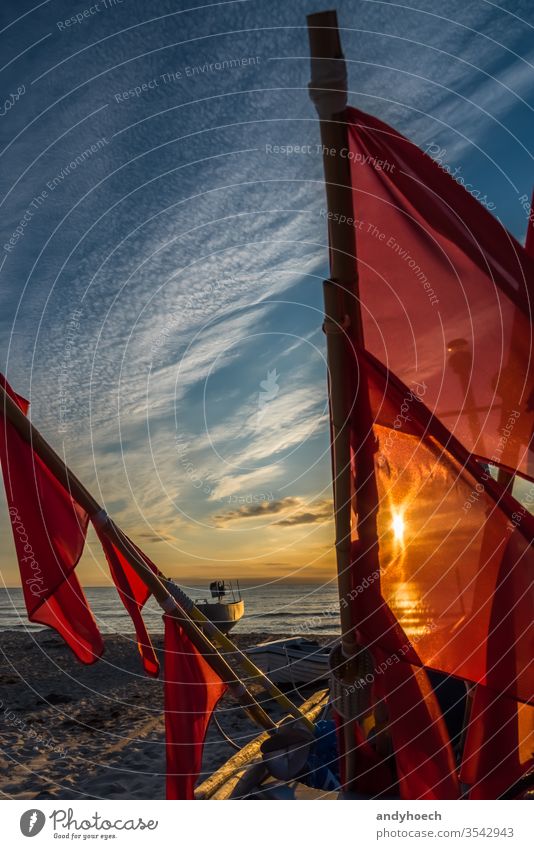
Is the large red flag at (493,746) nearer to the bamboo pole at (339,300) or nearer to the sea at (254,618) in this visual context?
the bamboo pole at (339,300)

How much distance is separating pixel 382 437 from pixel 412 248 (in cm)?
132

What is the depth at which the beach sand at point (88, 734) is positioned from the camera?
8663 mm

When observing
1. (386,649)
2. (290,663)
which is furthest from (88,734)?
(386,649)

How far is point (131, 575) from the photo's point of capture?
5.24 metres

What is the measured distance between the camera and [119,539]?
15.7ft

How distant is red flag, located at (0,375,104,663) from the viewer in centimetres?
448

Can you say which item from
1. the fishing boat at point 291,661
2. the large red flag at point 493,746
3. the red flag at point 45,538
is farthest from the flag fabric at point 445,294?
the fishing boat at point 291,661

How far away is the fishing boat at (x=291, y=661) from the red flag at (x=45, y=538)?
11068 millimetres

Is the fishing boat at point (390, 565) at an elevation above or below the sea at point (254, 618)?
below

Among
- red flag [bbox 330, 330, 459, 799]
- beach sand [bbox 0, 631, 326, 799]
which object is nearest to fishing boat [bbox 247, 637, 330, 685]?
beach sand [bbox 0, 631, 326, 799]

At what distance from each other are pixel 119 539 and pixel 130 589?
0.57 meters

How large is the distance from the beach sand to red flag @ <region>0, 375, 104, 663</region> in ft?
15.0
